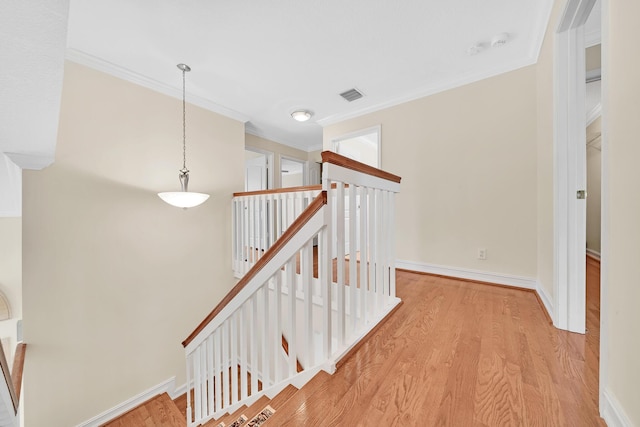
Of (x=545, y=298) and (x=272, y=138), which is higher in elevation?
(x=272, y=138)

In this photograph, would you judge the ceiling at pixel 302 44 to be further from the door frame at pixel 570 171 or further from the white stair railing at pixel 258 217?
the white stair railing at pixel 258 217

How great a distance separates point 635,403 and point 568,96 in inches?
63.4

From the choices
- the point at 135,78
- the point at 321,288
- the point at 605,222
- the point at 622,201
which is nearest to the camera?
the point at 622,201

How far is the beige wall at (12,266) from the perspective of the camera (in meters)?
1.88

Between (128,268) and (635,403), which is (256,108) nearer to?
(128,268)

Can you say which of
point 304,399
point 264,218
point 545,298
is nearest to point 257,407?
point 304,399

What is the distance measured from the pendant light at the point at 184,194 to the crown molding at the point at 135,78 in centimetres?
14

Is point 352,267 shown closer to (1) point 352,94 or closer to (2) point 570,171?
(2) point 570,171

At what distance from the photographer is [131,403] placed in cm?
242

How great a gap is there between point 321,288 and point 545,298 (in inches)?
75.5

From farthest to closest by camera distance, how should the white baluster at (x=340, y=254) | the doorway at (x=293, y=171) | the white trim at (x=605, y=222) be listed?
the doorway at (x=293, y=171) < the white baluster at (x=340, y=254) < the white trim at (x=605, y=222)

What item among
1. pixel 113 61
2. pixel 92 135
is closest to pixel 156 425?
pixel 92 135

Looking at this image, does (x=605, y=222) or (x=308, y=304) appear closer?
(x=605, y=222)

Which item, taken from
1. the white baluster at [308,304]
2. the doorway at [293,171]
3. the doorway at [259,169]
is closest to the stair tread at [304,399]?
the white baluster at [308,304]
